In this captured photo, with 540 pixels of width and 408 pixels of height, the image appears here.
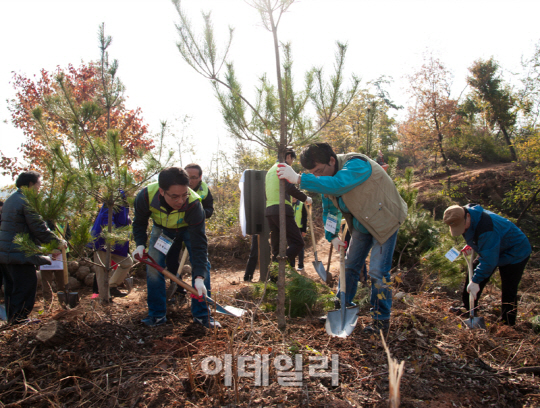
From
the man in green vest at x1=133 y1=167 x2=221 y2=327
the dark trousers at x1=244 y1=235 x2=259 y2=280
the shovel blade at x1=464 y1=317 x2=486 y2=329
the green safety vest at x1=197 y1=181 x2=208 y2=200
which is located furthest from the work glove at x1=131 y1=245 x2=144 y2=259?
the shovel blade at x1=464 y1=317 x2=486 y2=329

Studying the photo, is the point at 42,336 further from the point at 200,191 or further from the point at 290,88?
the point at 290,88

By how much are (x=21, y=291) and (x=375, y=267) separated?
3.24 metres

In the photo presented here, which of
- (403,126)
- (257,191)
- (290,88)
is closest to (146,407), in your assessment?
(290,88)

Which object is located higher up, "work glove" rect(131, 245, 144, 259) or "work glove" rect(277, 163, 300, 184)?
"work glove" rect(277, 163, 300, 184)

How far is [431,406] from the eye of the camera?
1895 mm

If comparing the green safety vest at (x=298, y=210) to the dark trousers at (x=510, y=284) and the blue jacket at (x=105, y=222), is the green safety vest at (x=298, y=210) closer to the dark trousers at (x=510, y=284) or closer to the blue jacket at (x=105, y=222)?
the blue jacket at (x=105, y=222)

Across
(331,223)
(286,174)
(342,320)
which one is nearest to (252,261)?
(331,223)

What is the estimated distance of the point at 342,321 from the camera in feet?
8.84

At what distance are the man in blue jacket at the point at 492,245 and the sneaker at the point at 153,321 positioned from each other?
270 cm

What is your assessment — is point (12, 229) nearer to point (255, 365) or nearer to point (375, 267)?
point (255, 365)

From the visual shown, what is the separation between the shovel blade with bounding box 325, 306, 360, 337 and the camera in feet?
8.41

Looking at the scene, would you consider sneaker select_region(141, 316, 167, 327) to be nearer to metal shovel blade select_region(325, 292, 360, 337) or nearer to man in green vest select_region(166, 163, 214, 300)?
man in green vest select_region(166, 163, 214, 300)

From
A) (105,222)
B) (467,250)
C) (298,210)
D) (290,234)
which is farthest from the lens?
(298,210)

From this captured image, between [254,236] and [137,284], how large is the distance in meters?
2.24
